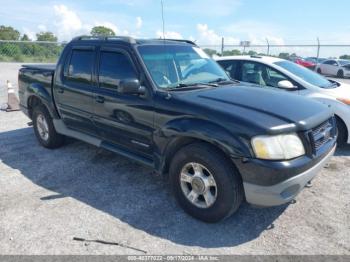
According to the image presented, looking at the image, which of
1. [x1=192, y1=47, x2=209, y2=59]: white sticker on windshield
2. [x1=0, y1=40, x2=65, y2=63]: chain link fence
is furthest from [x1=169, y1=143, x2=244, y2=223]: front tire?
[x1=0, y1=40, x2=65, y2=63]: chain link fence

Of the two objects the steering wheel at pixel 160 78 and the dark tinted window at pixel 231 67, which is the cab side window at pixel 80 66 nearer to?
the steering wheel at pixel 160 78

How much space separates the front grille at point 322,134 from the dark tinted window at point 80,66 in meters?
3.00

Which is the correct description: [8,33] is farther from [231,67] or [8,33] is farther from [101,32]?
[231,67]

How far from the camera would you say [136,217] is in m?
3.54

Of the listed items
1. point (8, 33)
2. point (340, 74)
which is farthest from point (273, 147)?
point (8, 33)

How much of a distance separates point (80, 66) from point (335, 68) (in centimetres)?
2232

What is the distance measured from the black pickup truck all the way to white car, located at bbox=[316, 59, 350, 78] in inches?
822

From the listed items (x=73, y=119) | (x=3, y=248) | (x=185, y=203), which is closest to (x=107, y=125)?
(x=73, y=119)

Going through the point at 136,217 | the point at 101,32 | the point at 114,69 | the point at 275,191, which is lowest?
the point at 136,217

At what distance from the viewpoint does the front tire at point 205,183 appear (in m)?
3.12

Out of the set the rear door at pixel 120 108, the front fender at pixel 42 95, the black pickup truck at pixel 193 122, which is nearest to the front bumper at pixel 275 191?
the black pickup truck at pixel 193 122

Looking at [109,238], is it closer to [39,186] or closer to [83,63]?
[39,186]

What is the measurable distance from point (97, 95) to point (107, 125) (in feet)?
1.40

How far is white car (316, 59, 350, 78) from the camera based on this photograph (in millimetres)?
22094
